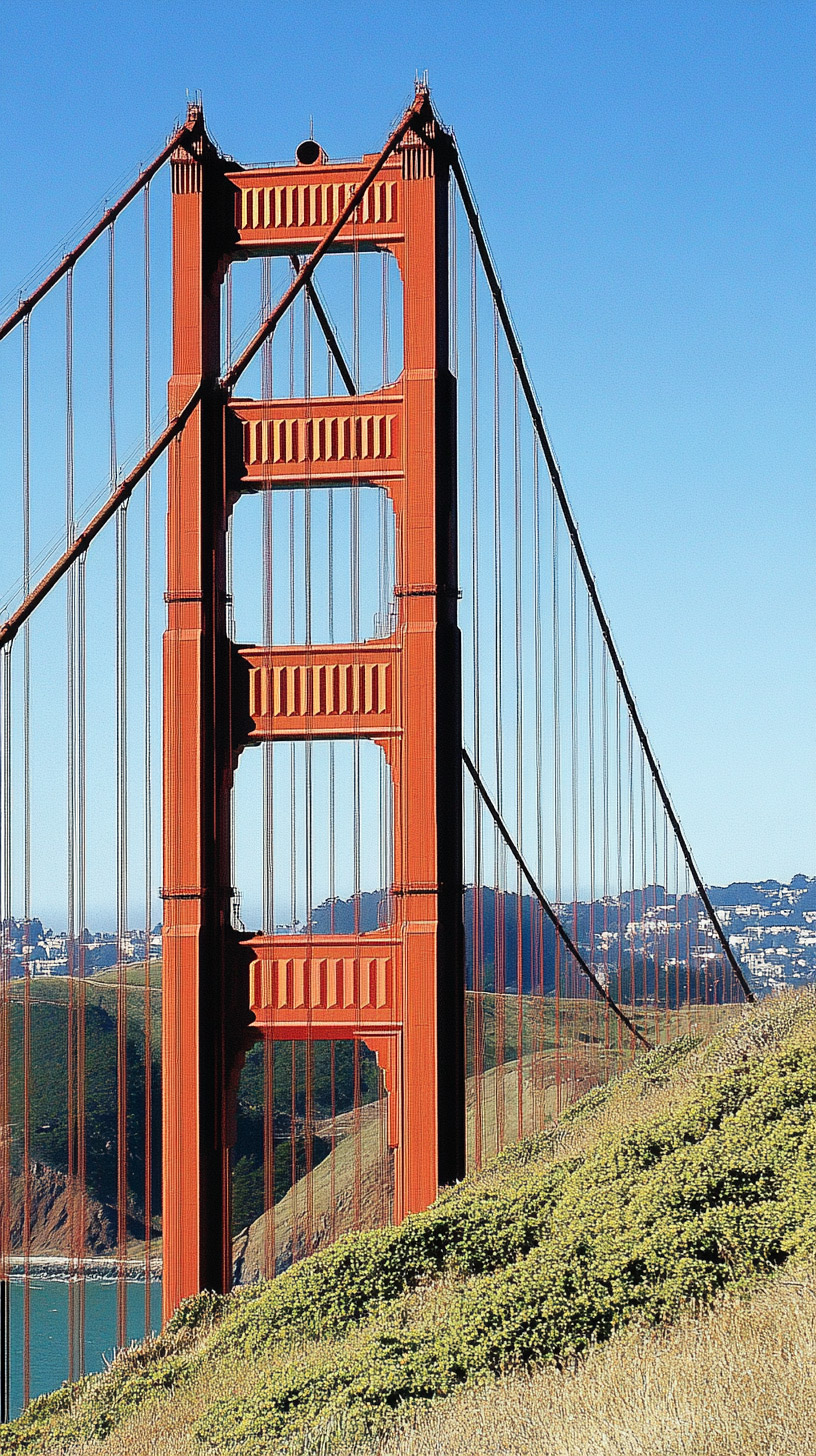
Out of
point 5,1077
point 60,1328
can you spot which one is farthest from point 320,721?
point 60,1328

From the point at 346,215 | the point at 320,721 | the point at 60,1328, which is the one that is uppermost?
the point at 346,215

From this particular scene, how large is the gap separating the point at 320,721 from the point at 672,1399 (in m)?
11.7

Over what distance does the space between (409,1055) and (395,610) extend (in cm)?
522

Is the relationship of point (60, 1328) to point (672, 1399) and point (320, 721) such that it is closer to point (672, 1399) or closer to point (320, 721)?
point (320, 721)

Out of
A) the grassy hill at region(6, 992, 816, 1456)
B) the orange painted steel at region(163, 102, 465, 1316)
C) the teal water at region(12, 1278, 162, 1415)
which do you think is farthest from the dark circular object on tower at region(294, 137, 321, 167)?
the teal water at region(12, 1278, 162, 1415)

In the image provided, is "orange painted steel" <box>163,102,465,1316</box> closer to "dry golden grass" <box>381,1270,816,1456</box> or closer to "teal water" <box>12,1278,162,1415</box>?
"dry golden grass" <box>381,1270,816,1456</box>

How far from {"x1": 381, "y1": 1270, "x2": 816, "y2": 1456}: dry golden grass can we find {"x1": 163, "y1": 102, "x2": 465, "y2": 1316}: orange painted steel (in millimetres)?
7987

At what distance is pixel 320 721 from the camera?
1945 centimetres

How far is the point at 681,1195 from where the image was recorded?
1298 cm

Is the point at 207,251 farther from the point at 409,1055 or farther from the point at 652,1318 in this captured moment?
the point at 652,1318

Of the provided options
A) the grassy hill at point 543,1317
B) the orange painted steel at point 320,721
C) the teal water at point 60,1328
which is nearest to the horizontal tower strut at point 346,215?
the orange painted steel at point 320,721

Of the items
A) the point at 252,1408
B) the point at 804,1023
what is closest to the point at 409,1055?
the point at 804,1023

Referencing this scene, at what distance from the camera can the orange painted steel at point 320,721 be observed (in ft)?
62.4

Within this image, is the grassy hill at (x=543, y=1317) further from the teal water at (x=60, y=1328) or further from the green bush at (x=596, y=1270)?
the teal water at (x=60, y=1328)
